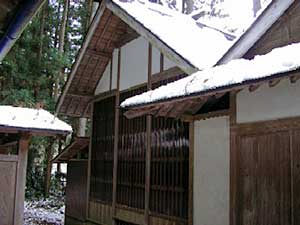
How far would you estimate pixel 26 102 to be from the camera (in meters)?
14.0

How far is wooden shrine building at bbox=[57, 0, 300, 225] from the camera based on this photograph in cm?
485

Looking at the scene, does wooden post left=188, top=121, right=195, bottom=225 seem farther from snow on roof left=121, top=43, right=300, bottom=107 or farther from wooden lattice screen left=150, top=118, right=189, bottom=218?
snow on roof left=121, top=43, right=300, bottom=107

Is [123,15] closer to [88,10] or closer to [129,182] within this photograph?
[129,182]

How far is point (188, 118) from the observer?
6688 mm

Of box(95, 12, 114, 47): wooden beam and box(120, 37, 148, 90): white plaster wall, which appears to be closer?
box(120, 37, 148, 90): white plaster wall

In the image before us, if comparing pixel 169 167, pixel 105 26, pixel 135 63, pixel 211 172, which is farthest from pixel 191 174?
pixel 105 26

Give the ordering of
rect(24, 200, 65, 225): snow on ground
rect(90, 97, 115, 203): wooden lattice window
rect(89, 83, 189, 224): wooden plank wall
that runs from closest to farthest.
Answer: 1. rect(89, 83, 189, 224): wooden plank wall
2. rect(90, 97, 115, 203): wooden lattice window
3. rect(24, 200, 65, 225): snow on ground

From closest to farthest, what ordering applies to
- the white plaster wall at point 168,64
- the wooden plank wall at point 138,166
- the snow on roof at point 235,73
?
the snow on roof at point 235,73 < the wooden plank wall at point 138,166 < the white plaster wall at point 168,64

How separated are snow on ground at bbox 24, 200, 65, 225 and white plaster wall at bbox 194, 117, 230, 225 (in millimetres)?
7588

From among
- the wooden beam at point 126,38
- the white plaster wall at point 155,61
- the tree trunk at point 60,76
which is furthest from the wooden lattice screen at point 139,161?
the tree trunk at point 60,76

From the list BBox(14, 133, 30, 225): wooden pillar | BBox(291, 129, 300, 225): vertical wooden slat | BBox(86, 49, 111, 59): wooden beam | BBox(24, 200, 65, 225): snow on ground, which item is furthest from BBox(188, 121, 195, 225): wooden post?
BBox(24, 200, 65, 225): snow on ground

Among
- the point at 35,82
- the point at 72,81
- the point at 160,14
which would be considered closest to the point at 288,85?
the point at 160,14

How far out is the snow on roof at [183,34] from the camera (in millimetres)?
6347

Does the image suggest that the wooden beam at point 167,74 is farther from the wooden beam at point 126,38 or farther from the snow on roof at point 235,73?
the snow on roof at point 235,73
